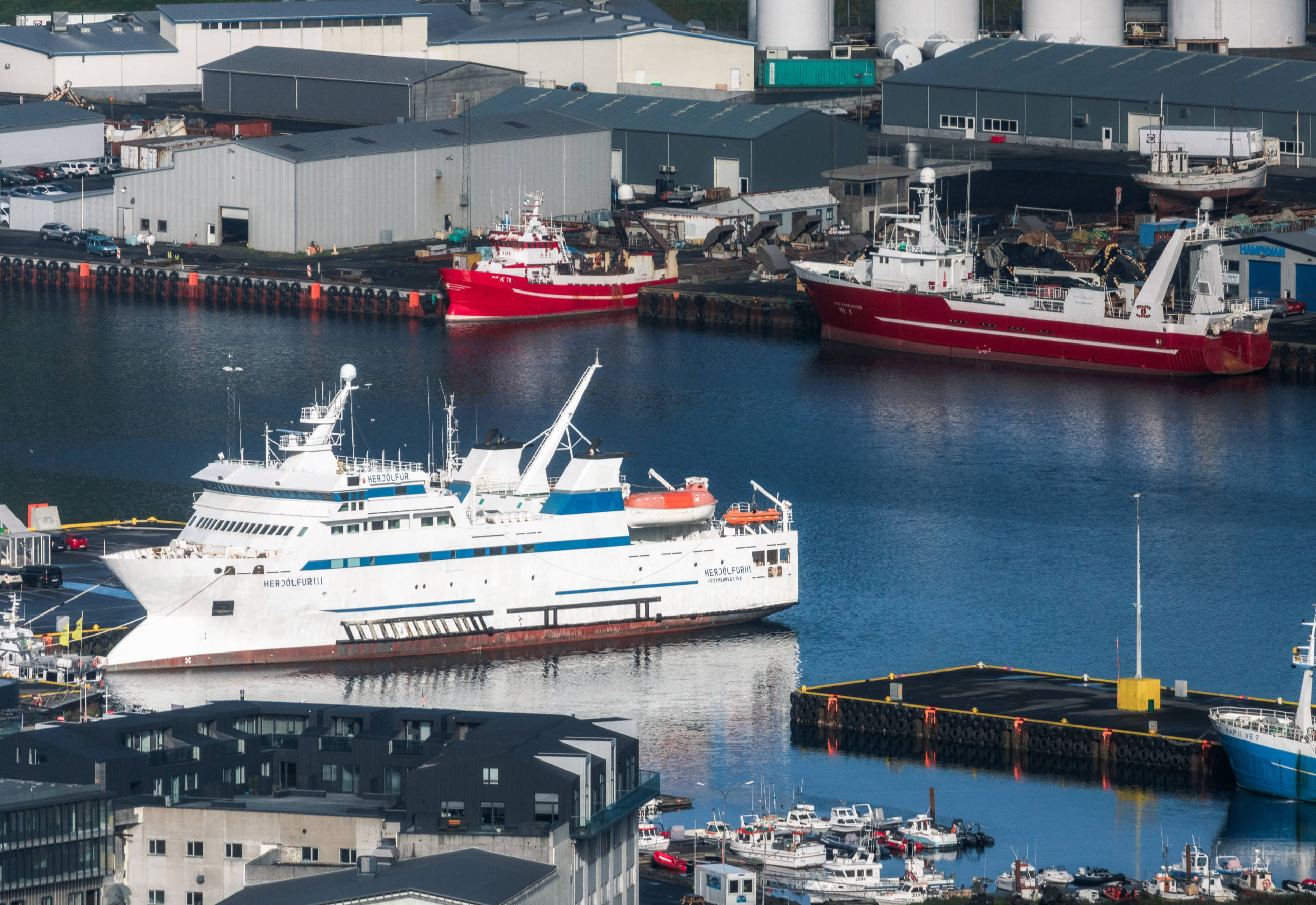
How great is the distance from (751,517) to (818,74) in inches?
2950

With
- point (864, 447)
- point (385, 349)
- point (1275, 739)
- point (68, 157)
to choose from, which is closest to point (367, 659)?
point (1275, 739)

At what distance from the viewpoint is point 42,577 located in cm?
5294

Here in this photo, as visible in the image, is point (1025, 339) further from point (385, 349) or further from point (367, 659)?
point (367, 659)

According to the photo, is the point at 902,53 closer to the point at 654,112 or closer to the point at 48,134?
the point at 654,112

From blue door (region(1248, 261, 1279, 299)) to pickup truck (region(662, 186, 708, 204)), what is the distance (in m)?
22.8

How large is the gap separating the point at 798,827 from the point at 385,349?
44.1 m

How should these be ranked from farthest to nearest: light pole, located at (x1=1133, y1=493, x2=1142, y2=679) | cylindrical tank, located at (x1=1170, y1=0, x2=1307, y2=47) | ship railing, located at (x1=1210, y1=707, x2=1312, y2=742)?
1. cylindrical tank, located at (x1=1170, y1=0, x2=1307, y2=47)
2. light pole, located at (x1=1133, y1=493, x2=1142, y2=679)
3. ship railing, located at (x1=1210, y1=707, x2=1312, y2=742)

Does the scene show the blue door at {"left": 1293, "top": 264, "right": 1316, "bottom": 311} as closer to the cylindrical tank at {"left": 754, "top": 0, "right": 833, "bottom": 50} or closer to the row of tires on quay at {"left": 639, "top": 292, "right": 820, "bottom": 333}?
the row of tires on quay at {"left": 639, "top": 292, "right": 820, "bottom": 333}

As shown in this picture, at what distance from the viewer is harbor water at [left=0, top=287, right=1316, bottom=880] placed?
44.8 metres

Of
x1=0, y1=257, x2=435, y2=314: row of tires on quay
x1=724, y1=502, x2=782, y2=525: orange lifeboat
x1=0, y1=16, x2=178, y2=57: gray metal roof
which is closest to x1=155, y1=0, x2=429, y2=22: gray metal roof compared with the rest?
x1=0, y1=16, x2=178, y2=57: gray metal roof

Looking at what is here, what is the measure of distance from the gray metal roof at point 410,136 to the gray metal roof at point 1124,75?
1812 centimetres

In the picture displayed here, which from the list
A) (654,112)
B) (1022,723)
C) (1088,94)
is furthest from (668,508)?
(1088,94)

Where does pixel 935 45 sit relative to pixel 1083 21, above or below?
below

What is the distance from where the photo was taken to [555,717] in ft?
125
